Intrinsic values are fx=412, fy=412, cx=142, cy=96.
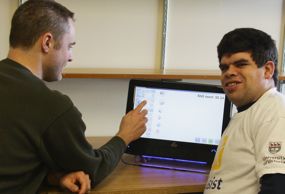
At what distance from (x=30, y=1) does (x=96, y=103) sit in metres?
0.87

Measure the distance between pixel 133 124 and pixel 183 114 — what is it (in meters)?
0.22

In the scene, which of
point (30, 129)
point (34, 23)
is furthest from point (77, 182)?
point (34, 23)

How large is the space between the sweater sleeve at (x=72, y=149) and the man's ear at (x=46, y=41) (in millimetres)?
202

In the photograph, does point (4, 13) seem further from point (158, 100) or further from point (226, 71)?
point (226, 71)

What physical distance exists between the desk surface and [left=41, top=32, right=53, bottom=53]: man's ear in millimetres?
442

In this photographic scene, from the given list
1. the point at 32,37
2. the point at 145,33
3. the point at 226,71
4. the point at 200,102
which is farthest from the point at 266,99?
the point at 145,33

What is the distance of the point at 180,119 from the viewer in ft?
5.34

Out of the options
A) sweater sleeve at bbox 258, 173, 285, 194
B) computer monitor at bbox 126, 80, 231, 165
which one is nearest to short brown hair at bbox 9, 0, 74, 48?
computer monitor at bbox 126, 80, 231, 165

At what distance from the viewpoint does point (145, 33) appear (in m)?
2.07

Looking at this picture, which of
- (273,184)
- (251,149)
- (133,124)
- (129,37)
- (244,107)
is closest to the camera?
(273,184)

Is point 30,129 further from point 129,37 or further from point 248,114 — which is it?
point 129,37

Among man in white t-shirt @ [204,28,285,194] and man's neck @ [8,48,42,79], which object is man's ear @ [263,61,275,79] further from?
man's neck @ [8,48,42,79]

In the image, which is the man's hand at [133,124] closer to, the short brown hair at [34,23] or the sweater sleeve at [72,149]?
the sweater sleeve at [72,149]

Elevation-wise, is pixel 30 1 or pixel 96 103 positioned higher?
pixel 30 1
